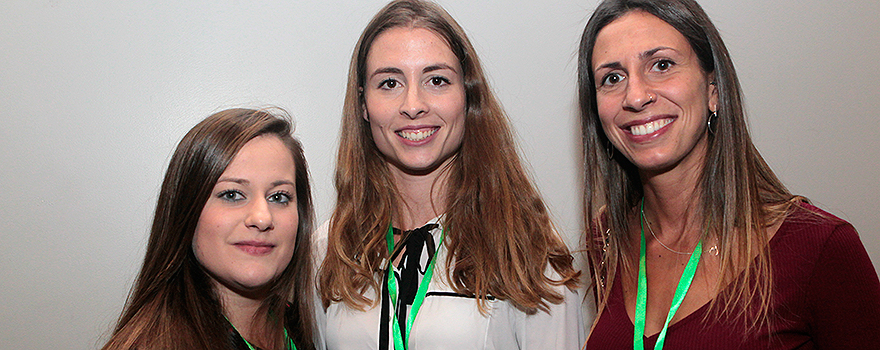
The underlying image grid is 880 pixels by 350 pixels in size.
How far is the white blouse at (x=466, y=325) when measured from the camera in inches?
80.1

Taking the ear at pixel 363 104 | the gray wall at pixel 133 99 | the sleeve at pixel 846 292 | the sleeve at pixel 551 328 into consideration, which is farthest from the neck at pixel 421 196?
the sleeve at pixel 846 292

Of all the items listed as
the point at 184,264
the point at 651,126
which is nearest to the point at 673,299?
the point at 651,126

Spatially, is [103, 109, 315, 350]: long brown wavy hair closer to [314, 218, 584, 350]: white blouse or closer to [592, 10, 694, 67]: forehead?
[314, 218, 584, 350]: white blouse

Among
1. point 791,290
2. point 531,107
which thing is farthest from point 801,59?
point 791,290

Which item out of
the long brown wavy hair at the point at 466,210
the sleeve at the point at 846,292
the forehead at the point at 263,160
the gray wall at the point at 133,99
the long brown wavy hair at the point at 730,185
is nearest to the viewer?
the sleeve at the point at 846,292

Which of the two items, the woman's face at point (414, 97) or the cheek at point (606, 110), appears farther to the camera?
the woman's face at point (414, 97)

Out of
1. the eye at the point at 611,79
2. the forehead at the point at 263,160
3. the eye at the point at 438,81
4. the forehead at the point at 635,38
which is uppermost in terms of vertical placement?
the forehead at the point at 635,38

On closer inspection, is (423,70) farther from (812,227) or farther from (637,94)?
(812,227)

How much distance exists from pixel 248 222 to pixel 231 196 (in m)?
0.12

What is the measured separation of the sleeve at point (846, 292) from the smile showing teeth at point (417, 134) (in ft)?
3.90

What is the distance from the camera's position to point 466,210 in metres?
2.20

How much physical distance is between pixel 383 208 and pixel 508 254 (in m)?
0.48

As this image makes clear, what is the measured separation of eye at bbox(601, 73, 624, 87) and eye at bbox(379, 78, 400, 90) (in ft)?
2.24

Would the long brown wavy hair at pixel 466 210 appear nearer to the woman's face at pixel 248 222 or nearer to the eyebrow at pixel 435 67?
the eyebrow at pixel 435 67
